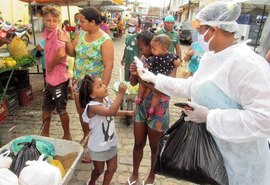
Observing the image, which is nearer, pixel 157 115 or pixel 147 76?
pixel 147 76

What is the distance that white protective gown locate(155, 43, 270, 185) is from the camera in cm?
142

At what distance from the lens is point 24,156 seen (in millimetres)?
2359

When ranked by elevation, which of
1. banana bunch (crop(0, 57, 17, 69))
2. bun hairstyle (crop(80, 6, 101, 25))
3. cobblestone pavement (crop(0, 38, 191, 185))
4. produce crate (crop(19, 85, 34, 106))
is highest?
bun hairstyle (crop(80, 6, 101, 25))

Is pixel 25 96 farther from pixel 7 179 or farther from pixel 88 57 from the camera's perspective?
pixel 7 179

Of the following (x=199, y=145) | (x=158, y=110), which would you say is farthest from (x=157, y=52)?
(x=199, y=145)

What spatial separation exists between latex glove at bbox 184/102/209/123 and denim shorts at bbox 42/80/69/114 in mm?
2390

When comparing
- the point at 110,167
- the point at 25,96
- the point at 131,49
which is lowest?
the point at 25,96

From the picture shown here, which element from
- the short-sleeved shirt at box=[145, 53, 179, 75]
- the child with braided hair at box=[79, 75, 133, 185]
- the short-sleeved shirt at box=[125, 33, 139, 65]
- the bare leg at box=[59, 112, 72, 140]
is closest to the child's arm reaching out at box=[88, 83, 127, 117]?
the child with braided hair at box=[79, 75, 133, 185]

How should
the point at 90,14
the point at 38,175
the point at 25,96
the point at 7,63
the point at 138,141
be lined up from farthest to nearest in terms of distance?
1. the point at 25,96
2. the point at 7,63
3. the point at 90,14
4. the point at 138,141
5. the point at 38,175

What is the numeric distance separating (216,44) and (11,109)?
4660 millimetres

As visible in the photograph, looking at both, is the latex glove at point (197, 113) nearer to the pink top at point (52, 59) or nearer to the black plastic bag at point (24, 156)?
the black plastic bag at point (24, 156)

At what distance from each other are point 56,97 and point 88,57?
2.83 feet

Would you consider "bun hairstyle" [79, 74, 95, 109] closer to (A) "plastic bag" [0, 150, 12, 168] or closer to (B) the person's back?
(A) "plastic bag" [0, 150, 12, 168]

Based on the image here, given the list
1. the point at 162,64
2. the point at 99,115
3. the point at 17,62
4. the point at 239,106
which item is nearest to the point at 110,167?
the point at 99,115
